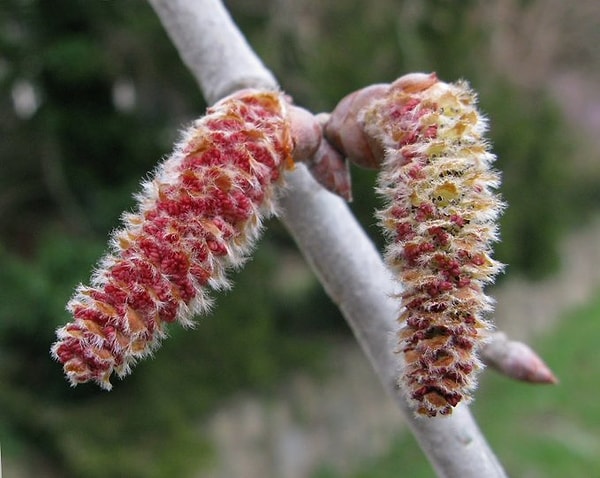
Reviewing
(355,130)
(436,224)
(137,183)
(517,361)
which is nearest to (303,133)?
(355,130)

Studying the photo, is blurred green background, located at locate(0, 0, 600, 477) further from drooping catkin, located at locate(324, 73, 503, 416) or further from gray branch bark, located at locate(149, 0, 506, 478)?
drooping catkin, located at locate(324, 73, 503, 416)

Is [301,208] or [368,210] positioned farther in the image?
[368,210]

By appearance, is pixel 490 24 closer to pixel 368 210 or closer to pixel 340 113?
pixel 368 210

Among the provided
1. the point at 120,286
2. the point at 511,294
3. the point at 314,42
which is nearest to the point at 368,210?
the point at 314,42

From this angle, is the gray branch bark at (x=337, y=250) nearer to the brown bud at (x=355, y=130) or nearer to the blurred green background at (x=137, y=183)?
the brown bud at (x=355, y=130)

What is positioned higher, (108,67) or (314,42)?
(314,42)

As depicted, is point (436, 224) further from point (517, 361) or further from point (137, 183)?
point (137, 183)
